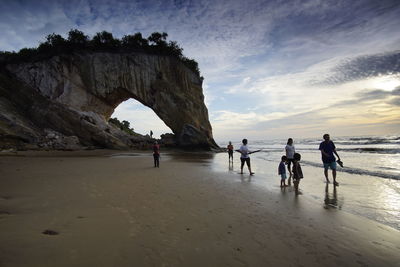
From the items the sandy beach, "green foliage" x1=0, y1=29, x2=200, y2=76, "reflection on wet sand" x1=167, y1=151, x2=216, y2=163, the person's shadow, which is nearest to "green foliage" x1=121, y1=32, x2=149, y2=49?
"green foliage" x1=0, y1=29, x2=200, y2=76

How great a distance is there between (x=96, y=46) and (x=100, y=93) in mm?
6730

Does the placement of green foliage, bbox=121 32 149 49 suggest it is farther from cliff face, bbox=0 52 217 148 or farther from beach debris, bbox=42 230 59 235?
beach debris, bbox=42 230 59 235

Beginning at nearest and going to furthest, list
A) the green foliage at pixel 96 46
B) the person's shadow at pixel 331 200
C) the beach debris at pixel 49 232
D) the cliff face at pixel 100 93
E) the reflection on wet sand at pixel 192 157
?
the beach debris at pixel 49 232
the person's shadow at pixel 331 200
the reflection on wet sand at pixel 192 157
the cliff face at pixel 100 93
the green foliage at pixel 96 46

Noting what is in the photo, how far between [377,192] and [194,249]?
7.62 m

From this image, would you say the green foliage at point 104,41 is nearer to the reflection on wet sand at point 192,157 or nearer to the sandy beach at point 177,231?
the reflection on wet sand at point 192,157

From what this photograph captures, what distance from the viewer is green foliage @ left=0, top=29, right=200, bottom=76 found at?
2694 centimetres

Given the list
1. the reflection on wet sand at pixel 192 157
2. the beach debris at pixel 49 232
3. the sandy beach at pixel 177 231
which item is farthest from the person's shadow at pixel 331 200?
the reflection on wet sand at pixel 192 157

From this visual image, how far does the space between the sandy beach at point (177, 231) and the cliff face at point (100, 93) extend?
1933 cm

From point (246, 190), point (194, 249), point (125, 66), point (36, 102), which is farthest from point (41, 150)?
point (194, 249)

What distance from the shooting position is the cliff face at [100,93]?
74.7 feet

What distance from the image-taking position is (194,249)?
3.04 metres

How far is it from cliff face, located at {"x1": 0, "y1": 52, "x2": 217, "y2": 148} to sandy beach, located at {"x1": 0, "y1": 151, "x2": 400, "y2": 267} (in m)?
19.3

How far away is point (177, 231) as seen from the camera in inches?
143

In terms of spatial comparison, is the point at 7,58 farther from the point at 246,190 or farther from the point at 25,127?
the point at 246,190
